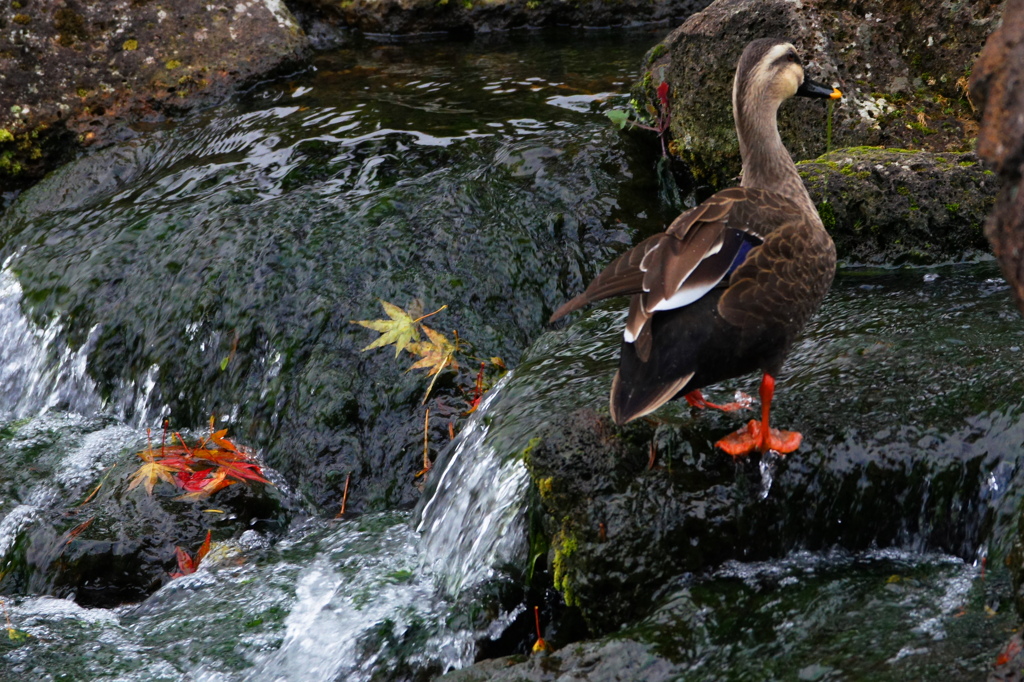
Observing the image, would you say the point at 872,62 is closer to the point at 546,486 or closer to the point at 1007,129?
the point at 546,486

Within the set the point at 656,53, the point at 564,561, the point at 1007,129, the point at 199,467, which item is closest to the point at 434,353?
the point at 199,467

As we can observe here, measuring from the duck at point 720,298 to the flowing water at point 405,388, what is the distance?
1.03 ft

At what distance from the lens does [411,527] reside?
14.9ft

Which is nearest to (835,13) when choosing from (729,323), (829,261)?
(829,261)

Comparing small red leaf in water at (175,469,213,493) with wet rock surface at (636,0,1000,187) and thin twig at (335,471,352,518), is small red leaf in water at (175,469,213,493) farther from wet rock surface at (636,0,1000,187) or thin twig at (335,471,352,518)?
wet rock surface at (636,0,1000,187)

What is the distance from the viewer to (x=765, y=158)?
383 cm

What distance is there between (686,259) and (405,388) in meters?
2.27

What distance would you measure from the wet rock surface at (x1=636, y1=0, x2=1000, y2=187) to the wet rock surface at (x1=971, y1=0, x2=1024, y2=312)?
3.83 meters

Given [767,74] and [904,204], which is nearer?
[767,74]

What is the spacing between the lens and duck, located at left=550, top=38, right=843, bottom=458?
311 centimetres

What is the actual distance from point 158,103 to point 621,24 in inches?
183

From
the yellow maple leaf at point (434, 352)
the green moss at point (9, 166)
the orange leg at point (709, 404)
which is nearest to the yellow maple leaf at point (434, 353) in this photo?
the yellow maple leaf at point (434, 352)

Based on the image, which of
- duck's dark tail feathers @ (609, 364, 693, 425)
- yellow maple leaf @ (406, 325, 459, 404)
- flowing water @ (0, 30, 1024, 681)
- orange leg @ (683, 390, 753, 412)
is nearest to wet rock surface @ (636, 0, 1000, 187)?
flowing water @ (0, 30, 1024, 681)

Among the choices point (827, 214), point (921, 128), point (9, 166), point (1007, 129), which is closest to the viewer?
point (1007, 129)
